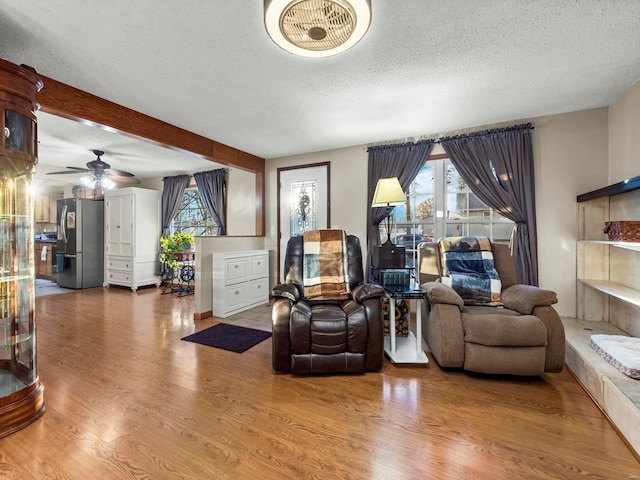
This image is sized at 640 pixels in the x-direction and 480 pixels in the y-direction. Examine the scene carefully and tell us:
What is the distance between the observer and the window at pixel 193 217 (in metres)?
5.91

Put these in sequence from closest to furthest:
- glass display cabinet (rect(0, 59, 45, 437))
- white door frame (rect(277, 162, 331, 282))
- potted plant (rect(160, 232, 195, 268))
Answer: glass display cabinet (rect(0, 59, 45, 437)), white door frame (rect(277, 162, 331, 282)), potted plant (rect(160, 232, 195, 268))

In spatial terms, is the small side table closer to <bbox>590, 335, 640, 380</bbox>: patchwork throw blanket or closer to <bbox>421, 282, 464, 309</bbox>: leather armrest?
<bbox>421, 282, 464, 309</bbox>: leather armrest

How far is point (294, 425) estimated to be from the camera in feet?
5.43

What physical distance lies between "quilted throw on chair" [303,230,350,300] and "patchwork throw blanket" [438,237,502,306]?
3.23ft

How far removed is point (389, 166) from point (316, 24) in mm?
2607

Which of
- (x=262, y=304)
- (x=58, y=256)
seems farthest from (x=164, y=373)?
(x=58, y=256)

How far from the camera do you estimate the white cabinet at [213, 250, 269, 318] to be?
3.80 meters

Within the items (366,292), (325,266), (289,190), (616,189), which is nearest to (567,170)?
(616,189)

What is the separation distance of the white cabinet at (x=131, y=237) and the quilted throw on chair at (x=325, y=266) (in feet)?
14.1

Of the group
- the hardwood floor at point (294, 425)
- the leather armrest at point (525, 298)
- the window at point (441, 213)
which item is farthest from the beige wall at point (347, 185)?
the hardwood floor at point (294, 425)

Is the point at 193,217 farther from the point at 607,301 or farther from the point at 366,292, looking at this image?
the point at 607,301

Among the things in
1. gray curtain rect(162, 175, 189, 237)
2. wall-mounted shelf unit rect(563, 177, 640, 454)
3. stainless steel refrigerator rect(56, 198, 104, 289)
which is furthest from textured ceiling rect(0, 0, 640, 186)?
stainless steel refrigerator rect(56, 198, 104, 289)

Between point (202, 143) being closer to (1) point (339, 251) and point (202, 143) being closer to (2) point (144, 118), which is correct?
(2) point (144, 118)

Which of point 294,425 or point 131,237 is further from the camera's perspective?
point 131,237
